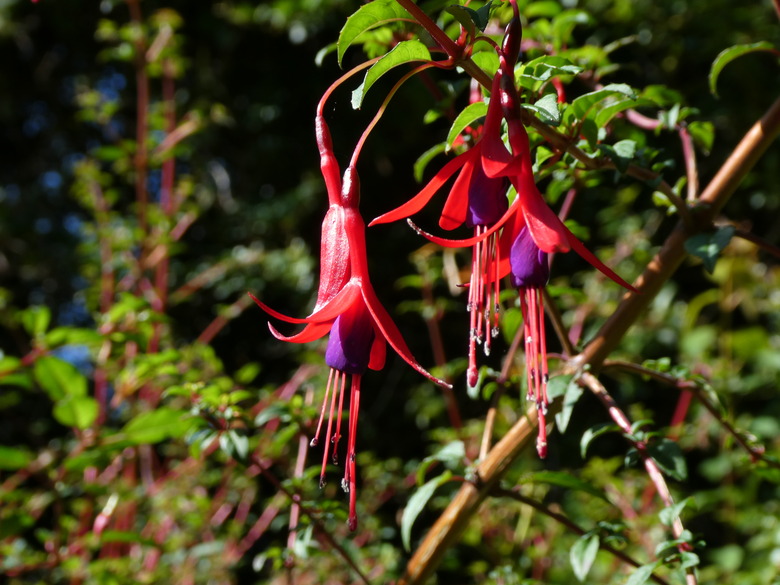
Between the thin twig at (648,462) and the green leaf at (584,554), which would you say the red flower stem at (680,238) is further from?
the green leaf at (584,554)

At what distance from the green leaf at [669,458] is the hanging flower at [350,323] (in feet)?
0.92

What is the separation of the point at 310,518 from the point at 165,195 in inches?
38.7

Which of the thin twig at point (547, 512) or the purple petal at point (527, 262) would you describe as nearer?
the purple petal at point (527, 262)

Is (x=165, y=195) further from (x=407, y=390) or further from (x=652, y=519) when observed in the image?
(x=652, y=519)

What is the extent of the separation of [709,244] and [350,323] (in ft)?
1.04

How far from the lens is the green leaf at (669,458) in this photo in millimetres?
611

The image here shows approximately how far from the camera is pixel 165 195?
152 centimetres

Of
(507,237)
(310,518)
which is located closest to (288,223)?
(310,518)

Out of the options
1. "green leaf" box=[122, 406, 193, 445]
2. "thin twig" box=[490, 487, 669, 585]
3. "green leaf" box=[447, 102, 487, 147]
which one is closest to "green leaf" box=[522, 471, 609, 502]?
"thin twig" box=[490, 487, 669, 585]

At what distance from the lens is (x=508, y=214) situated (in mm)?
429

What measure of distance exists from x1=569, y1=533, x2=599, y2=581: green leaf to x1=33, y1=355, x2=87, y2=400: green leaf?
0.68 meters

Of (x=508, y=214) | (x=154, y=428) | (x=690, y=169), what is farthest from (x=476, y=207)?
(x=154, y=428)

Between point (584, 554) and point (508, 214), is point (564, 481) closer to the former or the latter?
point (584, 554)

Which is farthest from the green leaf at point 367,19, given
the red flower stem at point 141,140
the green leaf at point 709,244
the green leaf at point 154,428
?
the red flower stem at point 141,140
